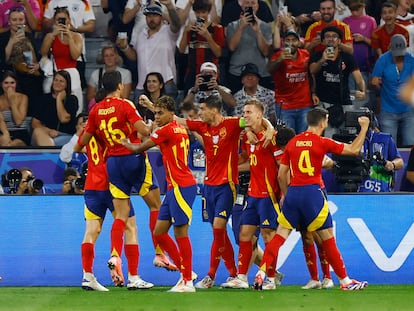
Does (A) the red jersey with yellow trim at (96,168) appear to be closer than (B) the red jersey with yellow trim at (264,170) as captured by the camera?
Yes

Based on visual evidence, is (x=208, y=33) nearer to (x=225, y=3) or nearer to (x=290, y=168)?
(x=225, y=3)

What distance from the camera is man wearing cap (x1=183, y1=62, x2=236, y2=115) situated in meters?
17.4

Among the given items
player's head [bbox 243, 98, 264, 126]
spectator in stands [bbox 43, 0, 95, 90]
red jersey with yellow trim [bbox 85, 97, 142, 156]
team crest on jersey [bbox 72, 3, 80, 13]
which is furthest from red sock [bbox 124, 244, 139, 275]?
team crest on jersey [bbox 72, 3, 80, 13]

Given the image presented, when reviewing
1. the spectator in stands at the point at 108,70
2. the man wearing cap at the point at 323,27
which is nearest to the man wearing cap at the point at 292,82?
the man wearing cap at the point at 323,27

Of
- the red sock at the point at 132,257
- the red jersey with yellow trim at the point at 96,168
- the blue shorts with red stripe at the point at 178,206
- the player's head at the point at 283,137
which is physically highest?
the player's head at the point at 283,137

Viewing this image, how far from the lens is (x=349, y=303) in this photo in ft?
39.5

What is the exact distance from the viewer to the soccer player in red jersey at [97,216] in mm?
13586

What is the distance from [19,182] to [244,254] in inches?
142

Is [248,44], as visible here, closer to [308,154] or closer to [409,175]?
[409,175]

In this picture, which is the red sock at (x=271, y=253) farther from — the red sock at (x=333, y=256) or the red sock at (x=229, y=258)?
the red sock at (x=229, y=258)

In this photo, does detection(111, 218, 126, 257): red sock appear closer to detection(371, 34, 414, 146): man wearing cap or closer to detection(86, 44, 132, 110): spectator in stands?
detection(86, 44, 132, 110): spectator in stands

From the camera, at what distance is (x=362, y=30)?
735 inches

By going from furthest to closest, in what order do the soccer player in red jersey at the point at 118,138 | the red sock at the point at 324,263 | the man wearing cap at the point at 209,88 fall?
the man wearing cap at the point at 209,88 < the red sock at the point at 324,263 < the soccer player in red jersey at the point at 118,138

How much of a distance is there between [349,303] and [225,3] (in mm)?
8062
